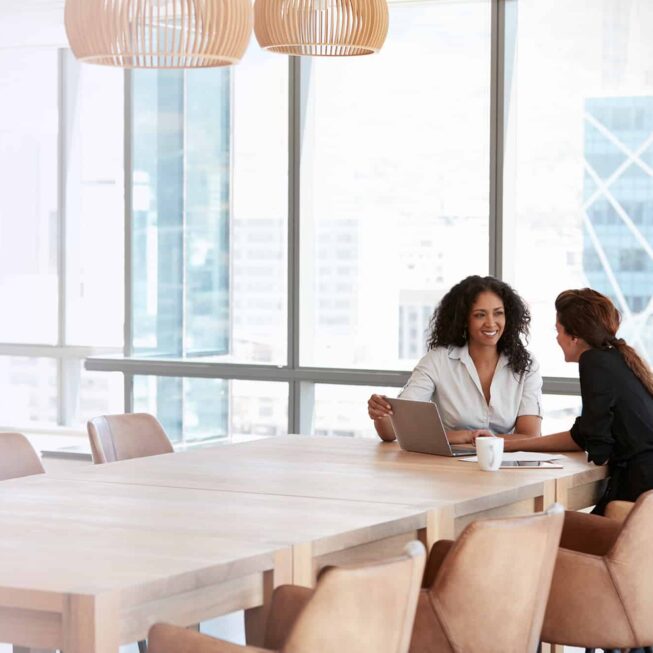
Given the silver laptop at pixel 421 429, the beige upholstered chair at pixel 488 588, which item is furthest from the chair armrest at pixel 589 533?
the beige upholstered chair at pixel 488 588

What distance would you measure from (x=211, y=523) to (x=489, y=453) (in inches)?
48.0

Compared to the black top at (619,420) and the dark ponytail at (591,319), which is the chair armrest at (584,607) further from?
the dark ponytail at (591,319)

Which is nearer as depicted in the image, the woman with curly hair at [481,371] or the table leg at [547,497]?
the table leg at [547,497]

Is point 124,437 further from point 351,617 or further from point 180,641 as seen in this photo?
point 351,617

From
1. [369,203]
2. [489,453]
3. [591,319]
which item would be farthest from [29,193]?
[489,453]

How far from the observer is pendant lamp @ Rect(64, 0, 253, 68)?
3.96 meters

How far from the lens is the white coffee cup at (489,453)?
4.06 m

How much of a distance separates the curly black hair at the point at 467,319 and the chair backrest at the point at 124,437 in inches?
44.4

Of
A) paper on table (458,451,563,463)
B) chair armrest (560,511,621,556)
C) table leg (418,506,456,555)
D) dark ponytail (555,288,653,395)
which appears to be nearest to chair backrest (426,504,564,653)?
table leg (418,506,456,555)

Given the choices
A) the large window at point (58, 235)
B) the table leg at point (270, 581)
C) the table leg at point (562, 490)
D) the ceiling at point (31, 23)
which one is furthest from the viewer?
the large window at point (58, 235)

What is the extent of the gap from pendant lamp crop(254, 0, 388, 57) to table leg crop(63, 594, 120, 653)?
259 centimetres

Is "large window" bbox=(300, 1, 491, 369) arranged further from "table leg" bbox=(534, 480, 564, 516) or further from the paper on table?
"table leg" bbox=(534, 480, 564, 516)

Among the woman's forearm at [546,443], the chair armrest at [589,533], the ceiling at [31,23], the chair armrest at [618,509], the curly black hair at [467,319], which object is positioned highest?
the ceiling at [31,23]

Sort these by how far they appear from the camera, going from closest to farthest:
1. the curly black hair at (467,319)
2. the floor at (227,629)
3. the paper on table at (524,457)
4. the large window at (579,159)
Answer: the paper on table at (524,457)
the curly black hair at (467,319)
the floor at (227,629)
the large window at (579,159)
